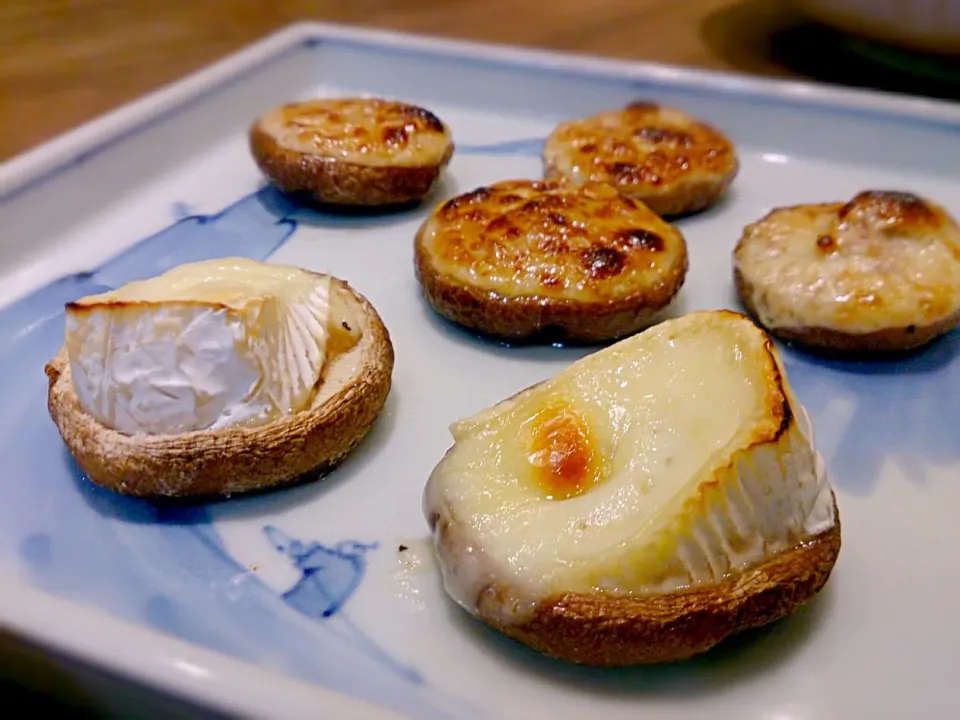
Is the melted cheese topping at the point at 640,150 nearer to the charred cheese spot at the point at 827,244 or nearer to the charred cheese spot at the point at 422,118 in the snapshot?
the charred cheese spot at the point at 422,118

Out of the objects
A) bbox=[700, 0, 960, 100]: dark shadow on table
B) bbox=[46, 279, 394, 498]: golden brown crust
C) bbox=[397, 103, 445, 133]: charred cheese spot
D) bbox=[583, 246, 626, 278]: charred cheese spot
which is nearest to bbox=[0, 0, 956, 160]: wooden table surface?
bbox=[700, 0, 960, 100]: dark shadow on table

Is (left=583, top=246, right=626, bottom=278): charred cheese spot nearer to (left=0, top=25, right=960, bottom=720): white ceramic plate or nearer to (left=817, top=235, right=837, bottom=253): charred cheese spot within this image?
(left=0, top=25, right=960, bottom=720): white ceramic plate

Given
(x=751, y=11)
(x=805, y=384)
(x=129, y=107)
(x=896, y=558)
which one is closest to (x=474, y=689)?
(x=896, y=558)

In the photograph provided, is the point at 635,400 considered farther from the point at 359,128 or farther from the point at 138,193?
the point at 138,193

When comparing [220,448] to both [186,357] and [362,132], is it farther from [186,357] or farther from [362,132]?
[362,132]

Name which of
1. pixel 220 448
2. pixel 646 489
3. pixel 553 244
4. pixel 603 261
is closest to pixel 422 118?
pixel 553 244

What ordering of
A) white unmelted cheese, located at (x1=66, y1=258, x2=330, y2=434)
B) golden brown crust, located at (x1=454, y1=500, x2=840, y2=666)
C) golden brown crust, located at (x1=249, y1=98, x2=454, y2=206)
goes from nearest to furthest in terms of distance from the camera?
golden brown crust, located at (x1=454, y1=500, x2=840, y2=666) < white unmelted cheese, located at (x1=66, y1=258, x2=330, y2=434) < golden brown crust, located at (x1=249, y1=98, x2=454, y2=206)
